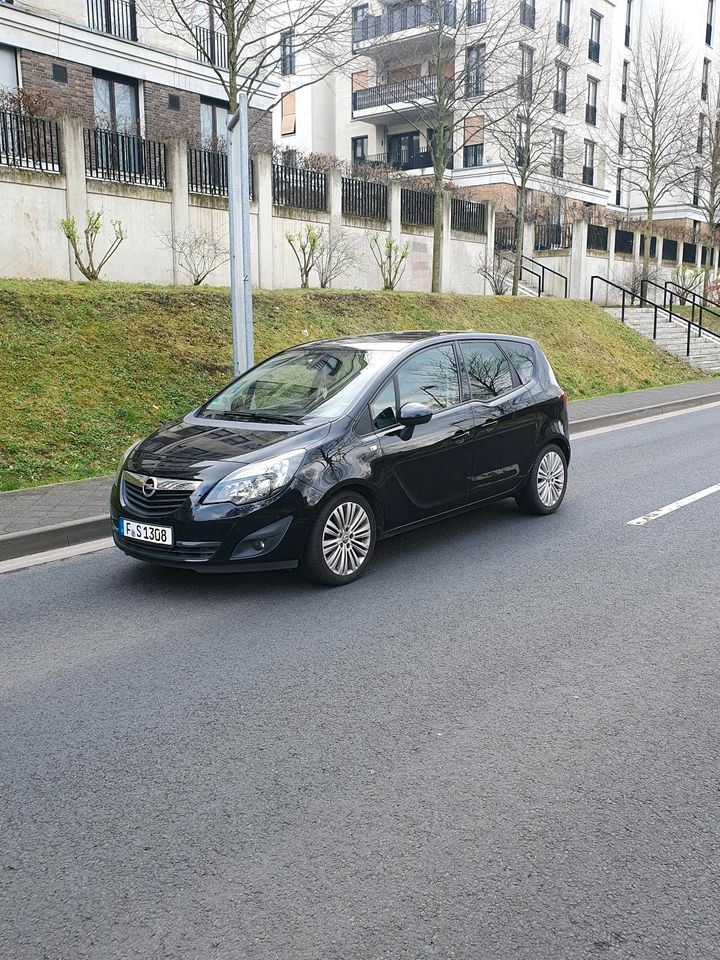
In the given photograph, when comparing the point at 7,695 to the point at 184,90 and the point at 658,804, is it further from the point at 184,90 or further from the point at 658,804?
the point at 184,90

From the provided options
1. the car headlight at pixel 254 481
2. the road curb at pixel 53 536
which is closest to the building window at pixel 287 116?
the road curb at pixel 53 536

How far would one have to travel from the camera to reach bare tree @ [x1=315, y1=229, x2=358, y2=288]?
65.9 ft

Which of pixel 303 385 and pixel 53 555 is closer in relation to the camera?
pixel 303 385

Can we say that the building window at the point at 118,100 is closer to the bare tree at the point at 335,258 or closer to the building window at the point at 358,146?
the bare tree at the point at 335,258

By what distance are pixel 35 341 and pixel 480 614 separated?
332 inches

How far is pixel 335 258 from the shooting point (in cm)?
2078

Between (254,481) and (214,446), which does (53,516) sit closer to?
(214,446)

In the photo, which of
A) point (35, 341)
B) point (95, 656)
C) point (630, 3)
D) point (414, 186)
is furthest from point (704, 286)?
point (95, 656)

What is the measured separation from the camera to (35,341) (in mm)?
11578

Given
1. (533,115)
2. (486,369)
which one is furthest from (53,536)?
(533,115)

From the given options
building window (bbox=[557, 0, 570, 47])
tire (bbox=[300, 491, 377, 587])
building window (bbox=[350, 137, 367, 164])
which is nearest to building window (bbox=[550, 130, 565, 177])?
building window (bbox=[557, 0, 570, 47])

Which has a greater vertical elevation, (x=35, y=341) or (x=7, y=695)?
(x=35, y=341)

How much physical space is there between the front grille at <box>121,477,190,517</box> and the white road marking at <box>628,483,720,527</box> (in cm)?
416

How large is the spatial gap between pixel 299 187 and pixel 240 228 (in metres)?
11.3
